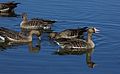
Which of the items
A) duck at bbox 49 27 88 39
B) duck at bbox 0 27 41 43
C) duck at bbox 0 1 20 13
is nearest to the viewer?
duck at bbox 0 27 41 43

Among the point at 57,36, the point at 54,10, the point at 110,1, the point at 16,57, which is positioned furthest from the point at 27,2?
the point at 16,57

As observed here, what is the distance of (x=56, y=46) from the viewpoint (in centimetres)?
1911

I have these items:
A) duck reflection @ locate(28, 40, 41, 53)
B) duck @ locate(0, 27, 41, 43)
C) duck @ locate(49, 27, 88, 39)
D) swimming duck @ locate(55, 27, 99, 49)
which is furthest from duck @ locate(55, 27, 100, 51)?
duck @ locate(0, 27, 41, 43)

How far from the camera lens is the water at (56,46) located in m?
16.3

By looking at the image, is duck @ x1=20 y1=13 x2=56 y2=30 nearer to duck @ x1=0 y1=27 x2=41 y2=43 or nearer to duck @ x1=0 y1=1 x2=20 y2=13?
duck @ x1=0 y1=27 x2=41 y2=43

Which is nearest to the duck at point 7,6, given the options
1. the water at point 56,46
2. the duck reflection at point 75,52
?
the water at point 56,46

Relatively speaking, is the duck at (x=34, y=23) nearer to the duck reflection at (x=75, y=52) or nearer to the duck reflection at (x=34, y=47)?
the duck reflection at (x=34, y=47)

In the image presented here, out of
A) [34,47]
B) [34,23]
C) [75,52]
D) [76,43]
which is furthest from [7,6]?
[75,52]

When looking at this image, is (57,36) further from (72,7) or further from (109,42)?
(72,7)

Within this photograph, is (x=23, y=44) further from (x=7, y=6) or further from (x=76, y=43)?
(x=7, y=6)

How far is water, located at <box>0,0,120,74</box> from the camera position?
1630 cm

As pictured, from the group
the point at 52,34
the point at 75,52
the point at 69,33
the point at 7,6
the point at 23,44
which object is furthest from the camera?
the point at 7,6

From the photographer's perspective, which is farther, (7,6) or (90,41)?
(7,6)

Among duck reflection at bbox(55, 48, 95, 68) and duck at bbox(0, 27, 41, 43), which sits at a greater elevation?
duck at bbox(0, 27, 41, 43)
